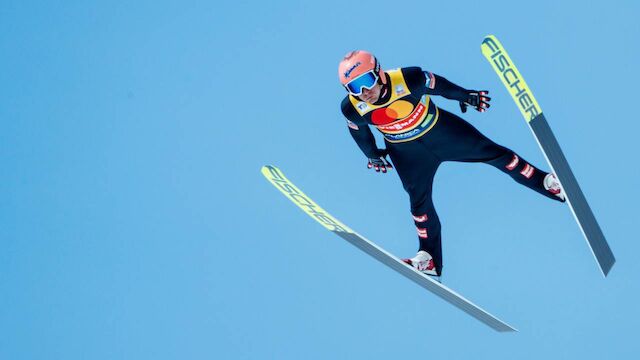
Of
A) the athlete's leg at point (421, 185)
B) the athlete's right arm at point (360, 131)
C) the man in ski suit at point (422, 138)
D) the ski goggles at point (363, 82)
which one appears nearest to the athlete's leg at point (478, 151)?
the man in ski suit at point (422, 138)

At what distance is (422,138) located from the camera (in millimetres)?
5695

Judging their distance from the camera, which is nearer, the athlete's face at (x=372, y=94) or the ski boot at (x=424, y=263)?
the athlete's face at (x=372, y=94)

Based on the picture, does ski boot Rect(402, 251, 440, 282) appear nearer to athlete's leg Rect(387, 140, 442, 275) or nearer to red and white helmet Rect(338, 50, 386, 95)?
athlete's leg Rect(387, 140, 442, 275)

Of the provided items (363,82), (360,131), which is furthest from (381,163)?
(363,82)

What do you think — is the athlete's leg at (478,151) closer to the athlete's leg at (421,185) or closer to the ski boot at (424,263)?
the athlete's leg at (421,185)

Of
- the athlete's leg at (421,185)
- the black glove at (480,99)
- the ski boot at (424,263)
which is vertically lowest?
the ski boot at (424,263)

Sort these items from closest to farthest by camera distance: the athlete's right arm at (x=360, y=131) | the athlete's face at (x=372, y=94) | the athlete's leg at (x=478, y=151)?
the athlete's face at (x=372, y=94) → the athlete's right arm at (x=360, y=131) → the athlete's leg at (x=478, y=151)

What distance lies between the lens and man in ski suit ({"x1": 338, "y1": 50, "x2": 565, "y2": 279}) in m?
5.45

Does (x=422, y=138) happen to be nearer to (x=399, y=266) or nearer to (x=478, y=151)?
(x=478, y=151)

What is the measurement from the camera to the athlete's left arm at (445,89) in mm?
5461

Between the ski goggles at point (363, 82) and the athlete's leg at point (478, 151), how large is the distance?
0.64m

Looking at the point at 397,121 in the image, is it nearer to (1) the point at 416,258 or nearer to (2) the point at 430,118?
(2) the point at 430,118

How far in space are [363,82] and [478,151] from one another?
98 cm

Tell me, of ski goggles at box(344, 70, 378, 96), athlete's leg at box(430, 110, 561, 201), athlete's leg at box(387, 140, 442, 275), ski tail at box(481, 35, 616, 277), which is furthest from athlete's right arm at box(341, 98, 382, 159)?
ski tail at box(481, 35, 616, 277)
